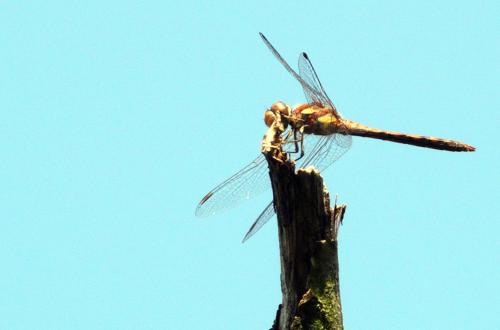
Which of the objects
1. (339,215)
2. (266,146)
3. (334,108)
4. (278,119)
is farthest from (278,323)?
(334,108)

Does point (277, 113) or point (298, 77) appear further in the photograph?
point (298, 77)

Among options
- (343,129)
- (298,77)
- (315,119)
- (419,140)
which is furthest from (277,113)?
(419,140)

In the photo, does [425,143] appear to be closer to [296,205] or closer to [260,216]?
[260,216]

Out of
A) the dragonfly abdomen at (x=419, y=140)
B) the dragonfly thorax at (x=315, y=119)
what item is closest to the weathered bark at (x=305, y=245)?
the dragonfly thorax at (x=315, y=119)

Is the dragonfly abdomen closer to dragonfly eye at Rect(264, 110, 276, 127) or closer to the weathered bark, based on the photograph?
dragonfly eye at Rect(264, 110, 276, 127)

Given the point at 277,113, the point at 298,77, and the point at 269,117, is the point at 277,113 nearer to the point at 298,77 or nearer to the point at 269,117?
the point at 269,117

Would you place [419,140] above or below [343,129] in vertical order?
above
